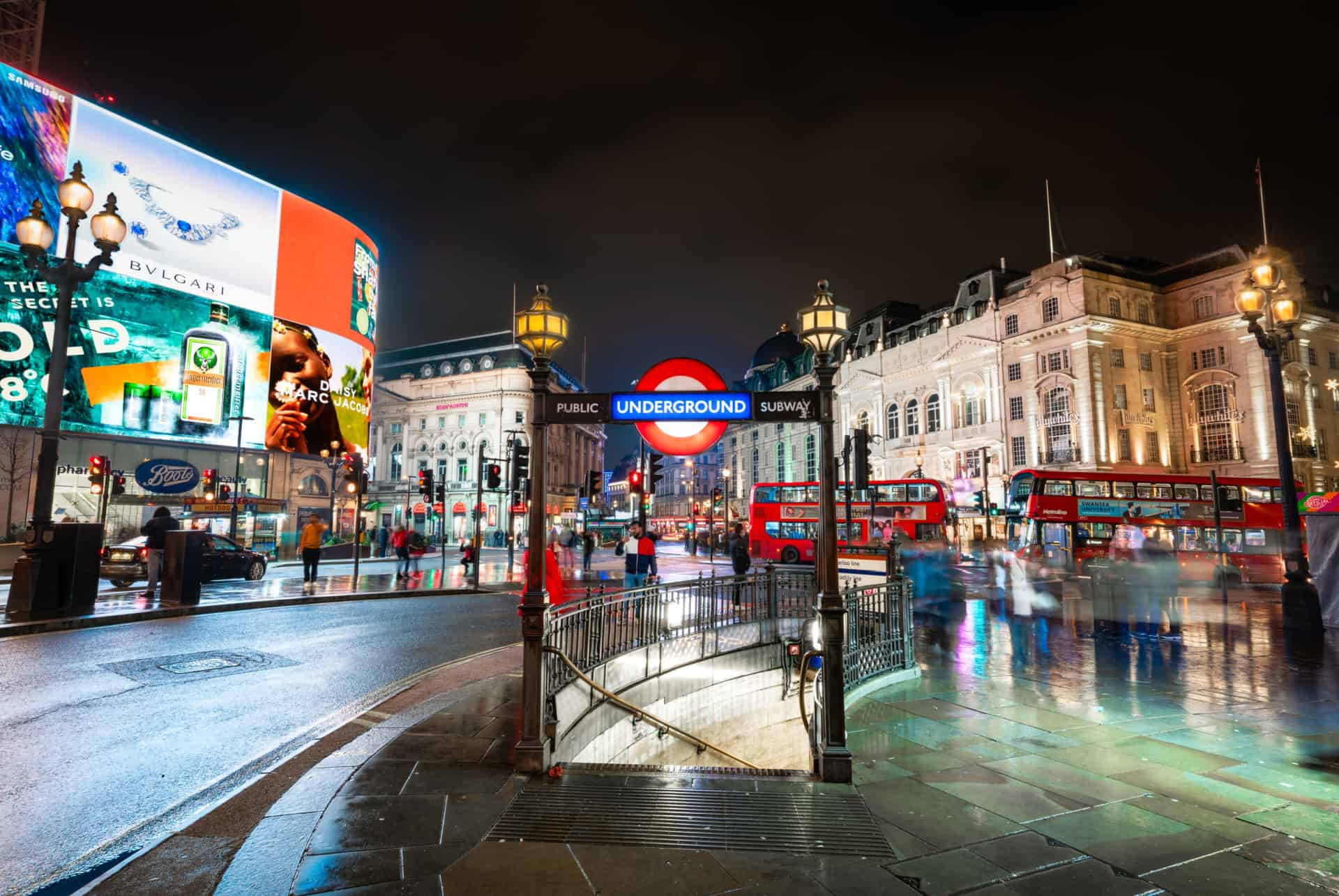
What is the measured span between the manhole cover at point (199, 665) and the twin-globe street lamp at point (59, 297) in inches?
183

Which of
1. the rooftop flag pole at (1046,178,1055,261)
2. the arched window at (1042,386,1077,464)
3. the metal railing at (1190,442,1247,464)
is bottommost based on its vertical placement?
the metal railing at (1190,442,1247,464)

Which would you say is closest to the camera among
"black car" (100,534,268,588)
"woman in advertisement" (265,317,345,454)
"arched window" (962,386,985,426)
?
"black car" (100,534,268,588)

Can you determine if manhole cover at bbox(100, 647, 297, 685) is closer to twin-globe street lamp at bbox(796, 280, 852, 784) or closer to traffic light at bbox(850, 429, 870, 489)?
twin-globe street lamp at bbox(796, 280, 852, 784)

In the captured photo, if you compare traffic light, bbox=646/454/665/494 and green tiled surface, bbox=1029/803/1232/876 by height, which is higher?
traffic light, bbox=646/454/665/494

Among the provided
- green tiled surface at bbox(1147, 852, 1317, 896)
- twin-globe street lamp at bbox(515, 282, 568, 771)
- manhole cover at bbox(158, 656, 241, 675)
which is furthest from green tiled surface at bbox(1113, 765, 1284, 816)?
manhole cover at bbox(158, 656, 241, 675)

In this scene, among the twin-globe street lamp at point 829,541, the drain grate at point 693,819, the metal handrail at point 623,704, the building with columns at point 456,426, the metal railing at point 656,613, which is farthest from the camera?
the building with columns at point 456,426

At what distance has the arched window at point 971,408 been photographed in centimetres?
5716

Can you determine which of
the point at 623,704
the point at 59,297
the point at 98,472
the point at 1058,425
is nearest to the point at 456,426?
the point at 98,472

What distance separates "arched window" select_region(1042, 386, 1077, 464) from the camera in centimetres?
4912

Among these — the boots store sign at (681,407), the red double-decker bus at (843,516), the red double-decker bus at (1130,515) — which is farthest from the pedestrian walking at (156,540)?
the red double-decker bus at (1130,515)

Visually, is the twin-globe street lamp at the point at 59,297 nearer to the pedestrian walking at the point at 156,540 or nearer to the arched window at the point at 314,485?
the pedestrian walking at the point at 156,540

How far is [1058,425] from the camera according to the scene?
5034 centimetres

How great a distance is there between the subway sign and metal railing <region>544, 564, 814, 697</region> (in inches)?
78.4

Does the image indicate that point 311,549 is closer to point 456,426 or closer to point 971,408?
point 971,408
